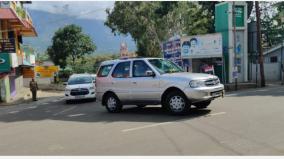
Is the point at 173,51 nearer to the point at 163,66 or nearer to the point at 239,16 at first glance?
the point at 239,16

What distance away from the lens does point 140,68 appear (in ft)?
45.3

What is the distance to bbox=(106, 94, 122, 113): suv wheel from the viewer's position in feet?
48.3

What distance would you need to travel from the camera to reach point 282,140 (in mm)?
8555

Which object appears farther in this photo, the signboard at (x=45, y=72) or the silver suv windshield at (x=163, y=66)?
the signboard at (x=45, y=72)

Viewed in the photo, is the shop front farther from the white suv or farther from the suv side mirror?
the suv side mirror

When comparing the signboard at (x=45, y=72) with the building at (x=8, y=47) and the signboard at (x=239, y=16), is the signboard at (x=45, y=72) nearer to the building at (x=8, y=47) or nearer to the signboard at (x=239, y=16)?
the building at (x=8, y=47)

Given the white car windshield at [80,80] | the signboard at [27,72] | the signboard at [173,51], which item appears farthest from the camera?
the signboard at [27,72]

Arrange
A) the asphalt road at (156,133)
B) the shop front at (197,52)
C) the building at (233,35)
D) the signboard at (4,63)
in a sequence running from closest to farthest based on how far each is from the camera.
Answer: the asphalt road at (156,133)
the signboard at (4,63)
the shop front at (197,52)
the building at (233,35)

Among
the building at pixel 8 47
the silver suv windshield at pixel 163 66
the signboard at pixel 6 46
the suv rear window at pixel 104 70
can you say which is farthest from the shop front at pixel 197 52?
the silver suv windshield at pixel 163 66

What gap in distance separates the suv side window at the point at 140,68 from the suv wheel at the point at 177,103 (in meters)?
1.19

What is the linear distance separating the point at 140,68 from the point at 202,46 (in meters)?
16.5

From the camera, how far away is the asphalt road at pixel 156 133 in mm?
8391

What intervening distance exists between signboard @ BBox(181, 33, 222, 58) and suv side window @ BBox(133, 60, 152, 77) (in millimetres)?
15727

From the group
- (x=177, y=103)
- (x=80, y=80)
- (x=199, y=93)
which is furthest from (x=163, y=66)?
(x=80, y=80)
